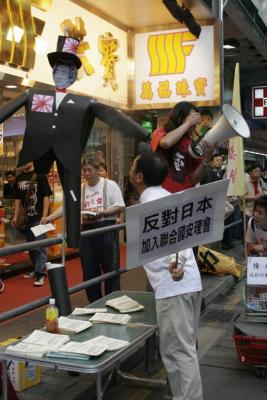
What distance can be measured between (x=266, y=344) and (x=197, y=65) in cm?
560

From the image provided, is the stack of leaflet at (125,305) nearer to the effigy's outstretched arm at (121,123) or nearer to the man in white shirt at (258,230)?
the effigy's outstretched arm at (121,123)

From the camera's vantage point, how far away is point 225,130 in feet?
11.6

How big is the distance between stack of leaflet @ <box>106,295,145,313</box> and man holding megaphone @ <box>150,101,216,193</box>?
906 millimetres

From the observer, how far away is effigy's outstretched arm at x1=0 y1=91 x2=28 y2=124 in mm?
3402

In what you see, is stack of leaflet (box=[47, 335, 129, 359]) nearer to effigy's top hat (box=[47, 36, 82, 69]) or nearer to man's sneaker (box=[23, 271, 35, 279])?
effigy's top hat (box=[47, 36, 82, 69])

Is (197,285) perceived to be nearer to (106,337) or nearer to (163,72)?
(106,337)

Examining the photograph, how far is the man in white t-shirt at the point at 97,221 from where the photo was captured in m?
5.39

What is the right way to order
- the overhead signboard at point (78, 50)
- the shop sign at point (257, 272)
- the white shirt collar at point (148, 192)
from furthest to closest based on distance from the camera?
the overhead signboard at point (78, 50), the shop sign at point (257, 272), the white shirt collar at point (148, 192)

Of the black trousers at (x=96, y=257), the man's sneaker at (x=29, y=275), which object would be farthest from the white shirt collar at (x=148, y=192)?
the man's sneaker at (x=29, y=275)

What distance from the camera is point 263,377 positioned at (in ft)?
14.4

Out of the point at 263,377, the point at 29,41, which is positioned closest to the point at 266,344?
the point at 263,377

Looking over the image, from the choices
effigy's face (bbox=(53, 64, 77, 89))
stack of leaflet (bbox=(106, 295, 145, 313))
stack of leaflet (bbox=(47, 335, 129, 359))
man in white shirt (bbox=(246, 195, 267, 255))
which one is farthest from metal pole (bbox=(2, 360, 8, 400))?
man in white shirt (bbox=(246, 195, 267, 255))

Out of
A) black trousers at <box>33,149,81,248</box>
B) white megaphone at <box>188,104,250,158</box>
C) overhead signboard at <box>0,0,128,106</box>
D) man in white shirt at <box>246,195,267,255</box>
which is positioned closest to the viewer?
white megaphone at <box>188,104,250,158</box>

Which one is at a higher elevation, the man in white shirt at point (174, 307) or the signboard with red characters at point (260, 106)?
the signboard with red characters at point (260, 106)
